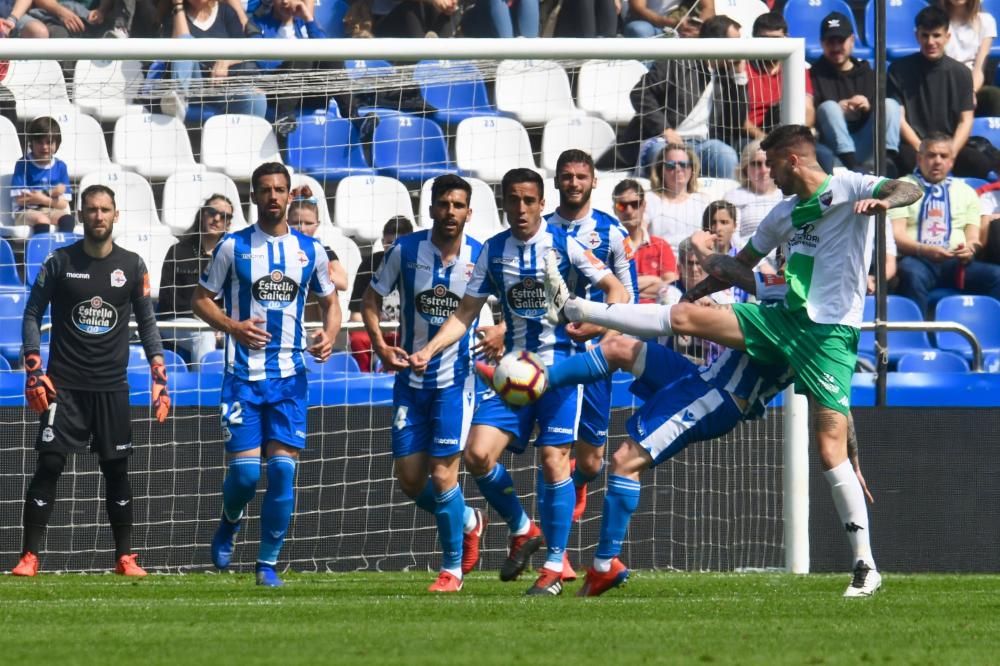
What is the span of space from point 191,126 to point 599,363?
18.4ft

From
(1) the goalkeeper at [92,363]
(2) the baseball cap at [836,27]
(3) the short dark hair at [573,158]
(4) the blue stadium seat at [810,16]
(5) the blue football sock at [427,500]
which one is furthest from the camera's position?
(4) the blue stadium seat at [810,16]

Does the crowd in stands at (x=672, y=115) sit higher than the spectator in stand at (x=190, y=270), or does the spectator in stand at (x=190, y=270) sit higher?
the crowd in stands at (x=672, y=115)

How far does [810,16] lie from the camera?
1752cm

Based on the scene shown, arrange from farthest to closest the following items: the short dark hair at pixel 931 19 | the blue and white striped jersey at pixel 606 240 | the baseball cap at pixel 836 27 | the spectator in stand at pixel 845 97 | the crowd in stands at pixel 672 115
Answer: the short dark hair at pixel 931 19
the baseball cap at pixel 836 27
the spectator in stand at pixel 845 97
the crowd in stands at pixel 672 115
the blue and white striped jersey at pixel 606 240

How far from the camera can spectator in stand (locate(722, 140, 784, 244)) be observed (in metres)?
12.5

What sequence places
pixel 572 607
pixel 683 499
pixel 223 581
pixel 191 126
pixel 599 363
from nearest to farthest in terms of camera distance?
pixel 572 607
pixel 599 363
pixel 223 581
pixel 683 499
pixel 191 126

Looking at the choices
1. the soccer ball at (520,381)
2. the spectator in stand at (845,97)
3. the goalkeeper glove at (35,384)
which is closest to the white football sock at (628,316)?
the soccer ball at (520,381)

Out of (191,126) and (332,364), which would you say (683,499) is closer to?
(332,364)

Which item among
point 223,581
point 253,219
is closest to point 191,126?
point 253,219

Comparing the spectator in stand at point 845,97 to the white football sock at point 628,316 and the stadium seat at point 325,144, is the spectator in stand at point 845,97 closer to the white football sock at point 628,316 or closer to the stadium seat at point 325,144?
the stadium seat at point 325,144

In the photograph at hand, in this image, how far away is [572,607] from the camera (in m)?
7.78

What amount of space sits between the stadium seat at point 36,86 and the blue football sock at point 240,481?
3.79 metres

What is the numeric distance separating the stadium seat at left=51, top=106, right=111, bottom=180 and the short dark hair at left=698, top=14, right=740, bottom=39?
5.51 metres

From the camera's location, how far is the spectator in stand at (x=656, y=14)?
650 inches
